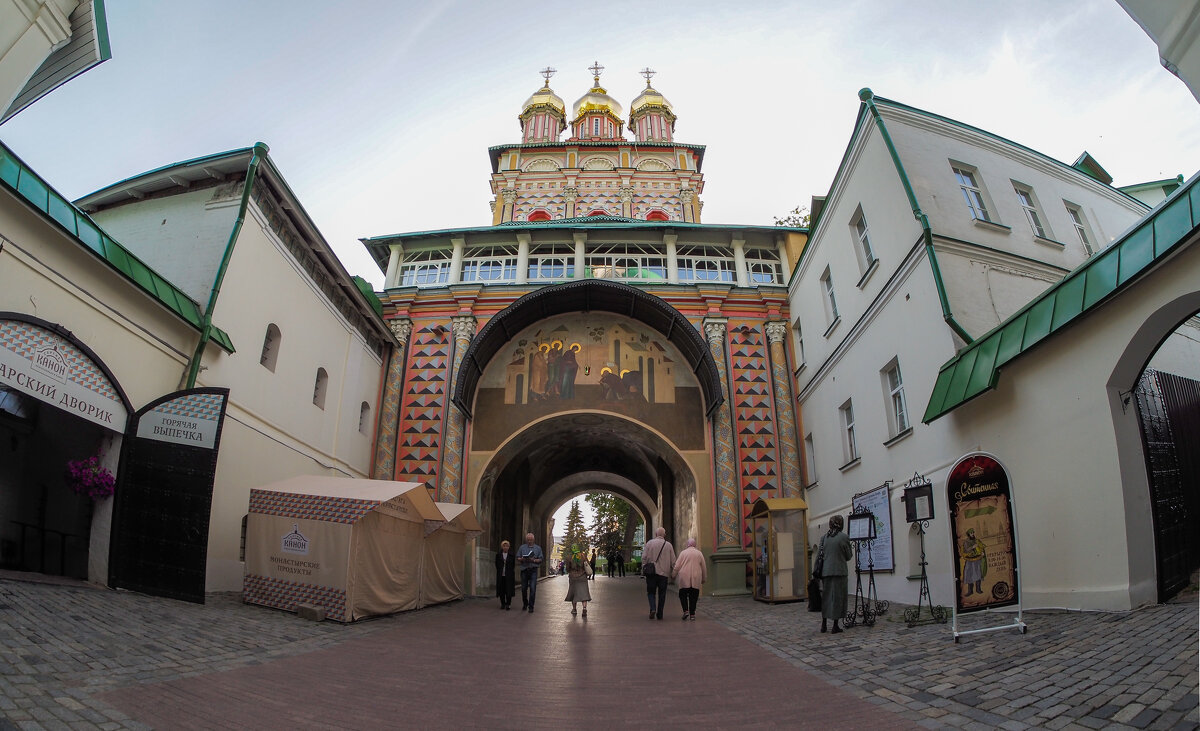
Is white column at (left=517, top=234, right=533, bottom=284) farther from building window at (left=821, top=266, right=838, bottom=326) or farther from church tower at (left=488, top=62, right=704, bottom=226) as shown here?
building window at (left=821, top=266, right=838, bottom=326)

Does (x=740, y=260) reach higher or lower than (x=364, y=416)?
higher

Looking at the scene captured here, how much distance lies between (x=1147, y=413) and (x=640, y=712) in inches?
314

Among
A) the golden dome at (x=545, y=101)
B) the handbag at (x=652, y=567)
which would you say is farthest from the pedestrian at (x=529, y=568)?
the golden dome at (x=545, y=101)

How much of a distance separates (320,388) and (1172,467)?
1697cm

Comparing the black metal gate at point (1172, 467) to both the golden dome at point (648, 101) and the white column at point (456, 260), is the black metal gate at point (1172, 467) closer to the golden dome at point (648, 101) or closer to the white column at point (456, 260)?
the white column at point (456, 260)

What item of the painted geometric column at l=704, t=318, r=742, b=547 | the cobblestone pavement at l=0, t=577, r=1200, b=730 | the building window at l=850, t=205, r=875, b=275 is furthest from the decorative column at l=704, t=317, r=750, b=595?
the cobblestone pavement at l=0, t=577, r=1200, b=730

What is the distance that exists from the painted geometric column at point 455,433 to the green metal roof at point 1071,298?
494 inches

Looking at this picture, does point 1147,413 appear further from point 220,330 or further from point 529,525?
point 529,525

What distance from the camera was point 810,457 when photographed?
58.5 ft

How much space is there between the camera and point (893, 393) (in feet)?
41.6

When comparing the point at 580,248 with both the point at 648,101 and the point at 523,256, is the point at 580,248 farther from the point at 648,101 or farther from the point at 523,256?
the point at 648,101

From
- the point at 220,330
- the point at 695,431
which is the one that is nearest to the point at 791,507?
the point at 695,431

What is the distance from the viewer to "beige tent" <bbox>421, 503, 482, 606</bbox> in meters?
14.1

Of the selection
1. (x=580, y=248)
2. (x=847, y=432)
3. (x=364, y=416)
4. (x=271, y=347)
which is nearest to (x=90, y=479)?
(x=271, y=347)
